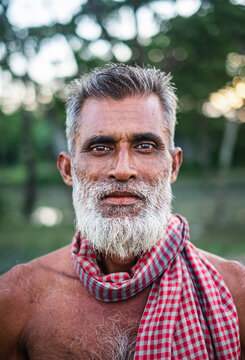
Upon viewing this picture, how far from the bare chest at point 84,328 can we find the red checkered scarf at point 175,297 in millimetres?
92

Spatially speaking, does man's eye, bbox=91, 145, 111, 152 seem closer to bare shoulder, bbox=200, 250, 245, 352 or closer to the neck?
the neck

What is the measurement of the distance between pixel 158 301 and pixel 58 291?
2.40ft

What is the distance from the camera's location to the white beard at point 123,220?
2.29 meters

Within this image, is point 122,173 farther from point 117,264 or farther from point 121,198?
point 117,264

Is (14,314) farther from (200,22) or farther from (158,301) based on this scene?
(200,22)

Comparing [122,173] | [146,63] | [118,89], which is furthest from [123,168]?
[146,63]

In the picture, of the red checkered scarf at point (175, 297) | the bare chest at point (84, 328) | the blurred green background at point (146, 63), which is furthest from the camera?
the blurred green background at point (146, 63)

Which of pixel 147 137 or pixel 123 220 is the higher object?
pixel 147 137

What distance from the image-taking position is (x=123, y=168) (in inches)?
88.0

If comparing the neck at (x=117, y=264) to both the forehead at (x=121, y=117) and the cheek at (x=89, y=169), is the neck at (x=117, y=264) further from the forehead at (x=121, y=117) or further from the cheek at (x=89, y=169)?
the forehead at (x=121, y=117)

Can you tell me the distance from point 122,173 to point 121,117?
411 millimetres

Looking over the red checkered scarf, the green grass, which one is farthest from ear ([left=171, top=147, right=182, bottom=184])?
the green grass

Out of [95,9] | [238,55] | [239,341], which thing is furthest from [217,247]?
[239,341]

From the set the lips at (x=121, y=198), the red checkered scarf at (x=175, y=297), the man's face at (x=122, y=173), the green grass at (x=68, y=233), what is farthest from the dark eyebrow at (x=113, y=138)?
the green grass at (x=68, y=233)
